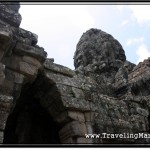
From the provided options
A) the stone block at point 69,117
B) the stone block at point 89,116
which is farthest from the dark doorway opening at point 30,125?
the stone block at point 89,116

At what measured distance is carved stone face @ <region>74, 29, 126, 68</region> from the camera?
16.3 m

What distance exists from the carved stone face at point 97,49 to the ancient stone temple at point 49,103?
6.78 metres

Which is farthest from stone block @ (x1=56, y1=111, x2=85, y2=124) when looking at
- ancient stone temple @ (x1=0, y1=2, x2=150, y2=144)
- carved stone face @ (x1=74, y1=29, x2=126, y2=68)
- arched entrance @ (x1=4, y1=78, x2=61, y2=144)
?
carved stone face @ (x1=74, y1=29, x2=126, y2=68)

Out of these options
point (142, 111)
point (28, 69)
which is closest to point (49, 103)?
point (28, 69)

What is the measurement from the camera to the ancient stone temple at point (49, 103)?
6.41 m

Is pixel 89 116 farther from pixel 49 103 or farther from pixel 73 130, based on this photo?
pixel 49 103

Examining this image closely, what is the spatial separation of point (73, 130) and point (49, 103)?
0.88m

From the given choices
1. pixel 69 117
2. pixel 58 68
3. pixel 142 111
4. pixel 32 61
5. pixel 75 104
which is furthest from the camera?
pixel 142 111

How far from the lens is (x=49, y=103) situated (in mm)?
7391

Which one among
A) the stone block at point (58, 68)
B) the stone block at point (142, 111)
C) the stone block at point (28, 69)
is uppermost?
the stone block at point (58, 68)

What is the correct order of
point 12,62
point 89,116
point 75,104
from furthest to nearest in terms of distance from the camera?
1. point 89,116
2. point 75,104
3. point 12,62

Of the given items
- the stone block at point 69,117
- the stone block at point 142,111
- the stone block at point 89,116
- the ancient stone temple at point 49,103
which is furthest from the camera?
the stone block at point 142,111

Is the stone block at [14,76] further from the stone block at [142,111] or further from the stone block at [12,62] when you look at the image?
the stone block at [142,111]

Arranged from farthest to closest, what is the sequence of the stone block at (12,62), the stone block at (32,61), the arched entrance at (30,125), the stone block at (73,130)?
1. the arched entrance at (30,125)
2. the stone block at (73,130)
3. the stone block at (32,61)
4. the stone block at (12,62)
